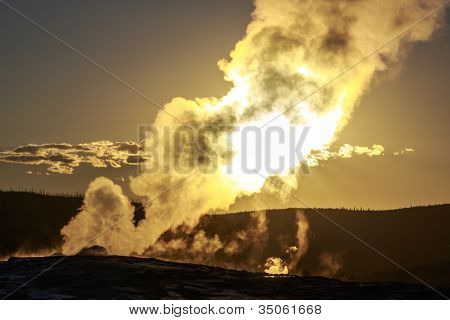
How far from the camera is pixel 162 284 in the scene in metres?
28.6

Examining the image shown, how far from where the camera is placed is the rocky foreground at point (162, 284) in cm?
2627

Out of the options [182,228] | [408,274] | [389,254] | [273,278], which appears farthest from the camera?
[389,254]

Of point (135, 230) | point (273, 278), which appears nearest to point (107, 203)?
point (135, 230)

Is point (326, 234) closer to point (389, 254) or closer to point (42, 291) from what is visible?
point (389, 254)

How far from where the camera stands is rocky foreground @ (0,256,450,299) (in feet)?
86.2

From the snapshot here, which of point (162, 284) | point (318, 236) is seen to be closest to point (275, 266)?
point (318, 236)

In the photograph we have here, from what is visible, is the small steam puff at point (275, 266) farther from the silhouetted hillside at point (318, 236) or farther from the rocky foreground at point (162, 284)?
the rocky foreground at point (162, 284)

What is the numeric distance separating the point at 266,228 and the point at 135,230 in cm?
5305

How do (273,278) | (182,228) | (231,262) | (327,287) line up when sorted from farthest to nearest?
(182,228) < (231,262) < (273,278) < (327,287)

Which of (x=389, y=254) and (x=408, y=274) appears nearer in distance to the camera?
(x=408, y=274)

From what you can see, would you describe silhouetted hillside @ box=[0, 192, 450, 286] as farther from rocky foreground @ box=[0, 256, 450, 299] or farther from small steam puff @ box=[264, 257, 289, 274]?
rocky foreground @ box=[0, 256, 450, 299]

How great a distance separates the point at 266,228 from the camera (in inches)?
4038

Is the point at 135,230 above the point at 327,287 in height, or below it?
above
